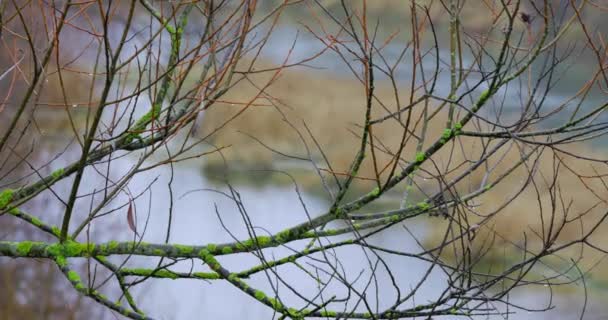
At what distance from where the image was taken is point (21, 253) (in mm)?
1989

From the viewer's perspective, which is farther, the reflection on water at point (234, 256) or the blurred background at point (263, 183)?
the reflection on water at point (234, 256)

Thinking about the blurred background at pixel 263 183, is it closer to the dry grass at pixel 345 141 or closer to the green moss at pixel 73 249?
the dry grass at pixel 345 141

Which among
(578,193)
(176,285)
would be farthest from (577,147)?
(176,285)

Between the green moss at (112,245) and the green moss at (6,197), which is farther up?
the green moss at (6,197)

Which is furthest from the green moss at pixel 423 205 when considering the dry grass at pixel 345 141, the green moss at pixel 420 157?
the dry grass at pixel 345 141

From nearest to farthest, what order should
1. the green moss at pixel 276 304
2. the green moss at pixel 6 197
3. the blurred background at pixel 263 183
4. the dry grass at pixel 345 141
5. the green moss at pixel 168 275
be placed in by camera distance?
the green moss at pixel 276 304
the green moss at pixel 6 197
the green moss at pixel 168 275
the blurred background at pixel 263 183
the dry grass at pixel 345 141

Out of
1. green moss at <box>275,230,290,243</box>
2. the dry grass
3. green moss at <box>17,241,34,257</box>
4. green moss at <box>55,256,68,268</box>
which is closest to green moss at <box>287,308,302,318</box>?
green moss at <box>275,230,290,243</box>

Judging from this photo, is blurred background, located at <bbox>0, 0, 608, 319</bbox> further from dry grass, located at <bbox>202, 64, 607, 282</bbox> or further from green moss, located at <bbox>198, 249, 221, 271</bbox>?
green moss, located at <bbox>198, 249, 221, 271</bbox>

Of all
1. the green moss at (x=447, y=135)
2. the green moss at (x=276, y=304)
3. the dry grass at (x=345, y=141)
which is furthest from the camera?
the dry grass at (x=345, y=141)

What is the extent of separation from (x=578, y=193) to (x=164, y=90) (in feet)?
27.3

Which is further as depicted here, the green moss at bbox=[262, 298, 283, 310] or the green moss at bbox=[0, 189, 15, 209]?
the green moss at bbox=[0, 189, 15, 209]

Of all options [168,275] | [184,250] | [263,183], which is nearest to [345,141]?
[263,183]

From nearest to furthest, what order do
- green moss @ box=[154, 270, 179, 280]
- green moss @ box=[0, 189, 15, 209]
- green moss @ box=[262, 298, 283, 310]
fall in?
1. green moss @ box=[262, 298, 283, 310]
2. green moss @ box=[0, 189, 15, 209]
3. green moss @ box=[154, 270, 179, 280]

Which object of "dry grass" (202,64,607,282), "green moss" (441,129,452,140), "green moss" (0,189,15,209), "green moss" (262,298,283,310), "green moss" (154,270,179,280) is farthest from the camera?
"dry grass" (202,64,607,282)
